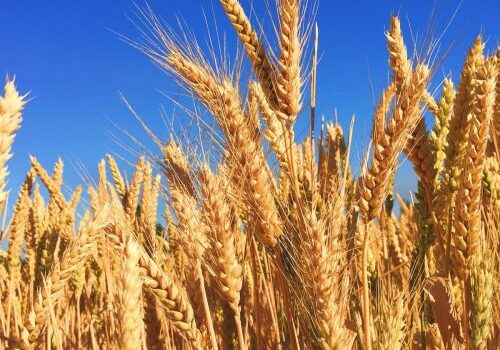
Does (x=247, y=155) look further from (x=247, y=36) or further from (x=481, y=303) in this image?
(x=481, y=303)

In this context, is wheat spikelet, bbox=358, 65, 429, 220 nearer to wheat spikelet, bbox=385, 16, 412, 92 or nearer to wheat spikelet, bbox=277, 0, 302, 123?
wheat spikelet, bbox=277, 0, 302, 123

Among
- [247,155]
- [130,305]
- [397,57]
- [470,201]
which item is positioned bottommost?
[130,305]

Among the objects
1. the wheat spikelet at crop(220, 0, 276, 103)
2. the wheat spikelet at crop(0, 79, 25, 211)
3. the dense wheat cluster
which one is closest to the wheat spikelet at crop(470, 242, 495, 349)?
the dense wheat cluster

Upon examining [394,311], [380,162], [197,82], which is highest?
[197,82]

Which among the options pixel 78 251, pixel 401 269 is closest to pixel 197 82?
pixel 78 251

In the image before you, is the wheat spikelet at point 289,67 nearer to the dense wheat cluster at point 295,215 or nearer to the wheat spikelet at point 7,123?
the dense wheat cluster at point 295,215

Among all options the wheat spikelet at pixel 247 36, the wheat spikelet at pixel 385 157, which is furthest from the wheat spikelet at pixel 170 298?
the wheat spikelet at pixel 247 36

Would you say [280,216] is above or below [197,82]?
below

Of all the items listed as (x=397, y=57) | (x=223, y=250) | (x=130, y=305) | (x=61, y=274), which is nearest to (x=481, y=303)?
(x=223, y=250)

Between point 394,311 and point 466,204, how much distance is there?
0.40 metres

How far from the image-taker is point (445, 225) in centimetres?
182

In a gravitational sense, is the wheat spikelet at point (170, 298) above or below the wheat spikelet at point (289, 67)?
below

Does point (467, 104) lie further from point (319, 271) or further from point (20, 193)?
point (20, 193)

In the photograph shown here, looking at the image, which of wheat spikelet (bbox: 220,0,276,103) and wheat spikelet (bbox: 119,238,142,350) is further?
wheat spikelet (bbox: 220,0,276,103)
